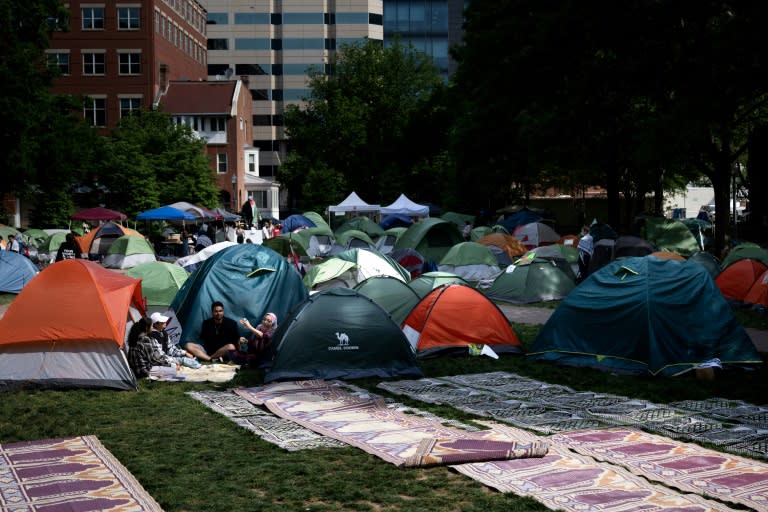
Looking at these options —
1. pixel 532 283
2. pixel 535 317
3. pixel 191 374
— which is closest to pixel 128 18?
pixel 532 283

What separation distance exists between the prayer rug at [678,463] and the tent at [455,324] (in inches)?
211

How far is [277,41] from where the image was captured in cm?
10606

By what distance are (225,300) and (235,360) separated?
158cm

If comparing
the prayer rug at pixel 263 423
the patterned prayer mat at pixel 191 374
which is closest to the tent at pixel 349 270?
the patterned prayer mat at pixel 191 374

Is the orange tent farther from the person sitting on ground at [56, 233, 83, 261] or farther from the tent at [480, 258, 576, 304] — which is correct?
the person sitting on ground at [56, 233, 83, 261]

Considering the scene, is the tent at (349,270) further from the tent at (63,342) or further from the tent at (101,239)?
the tent at (101,239)

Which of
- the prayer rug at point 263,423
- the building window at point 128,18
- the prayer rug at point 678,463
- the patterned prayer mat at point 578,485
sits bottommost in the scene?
the prayer rug at point 263,423

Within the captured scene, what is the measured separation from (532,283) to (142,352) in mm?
12263

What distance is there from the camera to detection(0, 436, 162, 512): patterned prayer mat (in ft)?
25.6

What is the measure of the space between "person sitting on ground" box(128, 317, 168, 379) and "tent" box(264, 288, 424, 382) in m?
1.77

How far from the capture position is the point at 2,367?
12750mm

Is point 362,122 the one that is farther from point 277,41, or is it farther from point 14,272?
point 14,272

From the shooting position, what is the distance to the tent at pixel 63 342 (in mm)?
12711

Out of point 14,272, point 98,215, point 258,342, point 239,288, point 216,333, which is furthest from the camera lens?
point 98,215
